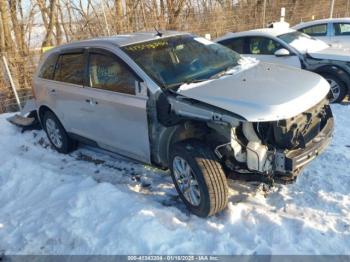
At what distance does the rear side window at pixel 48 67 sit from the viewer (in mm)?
5668

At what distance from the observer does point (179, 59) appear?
14.4 feet

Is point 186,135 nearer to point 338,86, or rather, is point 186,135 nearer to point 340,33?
point 338,86

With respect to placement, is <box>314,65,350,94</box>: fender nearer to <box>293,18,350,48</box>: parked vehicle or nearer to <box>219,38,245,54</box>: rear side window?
<box>219,38,245,54</box>: rear side window

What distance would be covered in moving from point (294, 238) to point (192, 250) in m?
0.95

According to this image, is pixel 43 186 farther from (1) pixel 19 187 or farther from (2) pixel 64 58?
(2) pixel 64 58

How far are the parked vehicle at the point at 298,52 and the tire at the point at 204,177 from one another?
168 inches

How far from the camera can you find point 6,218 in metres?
4.20

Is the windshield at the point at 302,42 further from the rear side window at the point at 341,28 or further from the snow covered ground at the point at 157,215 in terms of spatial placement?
the snow covered ground at the point at 157,215

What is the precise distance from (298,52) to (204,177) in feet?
16.5

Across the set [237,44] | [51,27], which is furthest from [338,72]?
[51,27]

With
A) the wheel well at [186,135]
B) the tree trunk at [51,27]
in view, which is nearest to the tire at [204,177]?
the wheel well at [186,135]

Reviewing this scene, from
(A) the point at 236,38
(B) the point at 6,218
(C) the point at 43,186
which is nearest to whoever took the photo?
(B) the point at 6,218

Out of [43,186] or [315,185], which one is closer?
[315,185]

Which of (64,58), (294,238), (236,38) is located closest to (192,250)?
(294,238)
